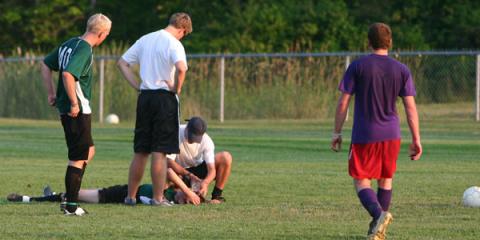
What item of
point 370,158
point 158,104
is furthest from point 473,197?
point 158,104

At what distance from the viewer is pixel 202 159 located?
12.8 meters

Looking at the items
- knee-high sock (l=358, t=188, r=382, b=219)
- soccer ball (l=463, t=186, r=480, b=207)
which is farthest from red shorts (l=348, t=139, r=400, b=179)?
soccer ball (l=463, t=186, r=480, b=207)

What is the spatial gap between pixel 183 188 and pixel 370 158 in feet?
10.0

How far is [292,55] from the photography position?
32938mm

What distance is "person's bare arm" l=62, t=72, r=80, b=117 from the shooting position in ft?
35.9

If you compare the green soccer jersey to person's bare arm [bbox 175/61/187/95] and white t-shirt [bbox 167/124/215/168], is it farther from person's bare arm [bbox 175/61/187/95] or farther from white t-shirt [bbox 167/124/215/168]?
white t-shirt [bbox 167/124/215/168]

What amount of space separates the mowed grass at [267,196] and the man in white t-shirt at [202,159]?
27 centimetres

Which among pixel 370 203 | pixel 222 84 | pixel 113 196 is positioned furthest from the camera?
pixel 222 84

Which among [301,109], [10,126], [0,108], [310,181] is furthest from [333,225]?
[0,108]

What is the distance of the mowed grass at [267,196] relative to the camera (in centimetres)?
986

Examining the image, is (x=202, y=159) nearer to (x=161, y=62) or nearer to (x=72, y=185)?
(x=161, y=62)

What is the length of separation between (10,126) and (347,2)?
72.2 ft

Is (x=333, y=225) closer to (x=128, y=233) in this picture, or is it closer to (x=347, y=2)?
(x=128, y=233)

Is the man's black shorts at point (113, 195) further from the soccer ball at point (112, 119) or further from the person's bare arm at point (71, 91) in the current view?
the soccer ball at point (112, 119)
